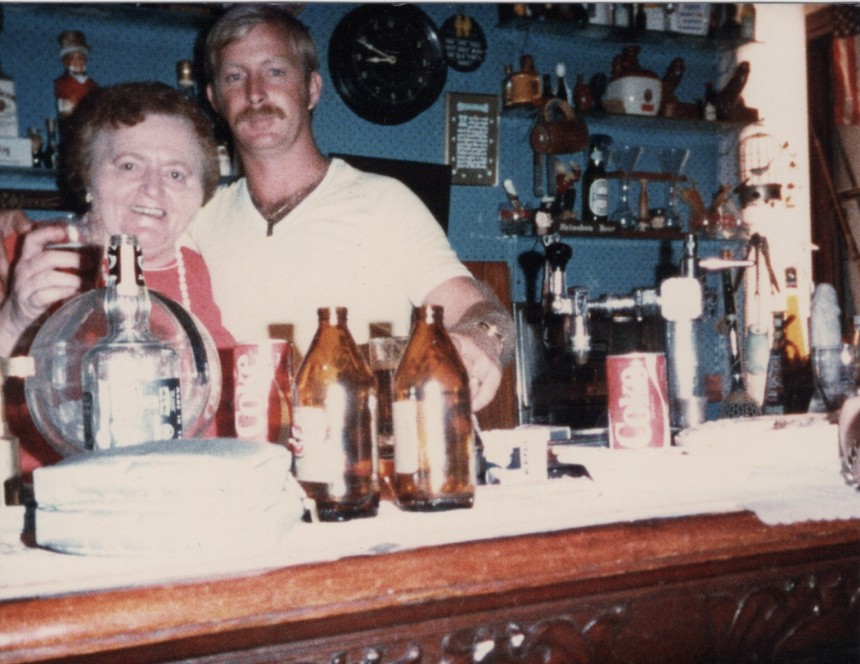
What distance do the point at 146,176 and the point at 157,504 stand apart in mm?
1192

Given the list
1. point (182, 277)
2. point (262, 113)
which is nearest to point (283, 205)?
point (262, 113)

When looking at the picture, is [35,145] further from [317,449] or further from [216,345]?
[317,449]

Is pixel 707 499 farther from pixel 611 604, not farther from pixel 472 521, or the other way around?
pixel 472 521

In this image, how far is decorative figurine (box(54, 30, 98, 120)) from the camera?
9.13ft

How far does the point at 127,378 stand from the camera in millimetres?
852

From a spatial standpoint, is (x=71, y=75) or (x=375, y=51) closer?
(x=71, y=75)

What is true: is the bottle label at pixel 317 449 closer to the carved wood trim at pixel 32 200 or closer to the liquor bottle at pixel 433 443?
the liquor bottle at pixel 433 443

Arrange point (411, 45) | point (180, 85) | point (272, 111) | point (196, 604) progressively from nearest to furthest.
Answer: point (196, 604) → point (272, 111) → point (180, 85) → point (411, 45)

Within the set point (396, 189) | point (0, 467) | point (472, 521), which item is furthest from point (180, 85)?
point (472, 521)

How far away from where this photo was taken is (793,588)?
902 millimetres

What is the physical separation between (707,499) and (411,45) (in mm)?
2961

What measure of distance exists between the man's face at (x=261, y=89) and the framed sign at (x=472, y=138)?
1.43 metres

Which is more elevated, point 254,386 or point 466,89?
point 466,89

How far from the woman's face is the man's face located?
1.41 feet
